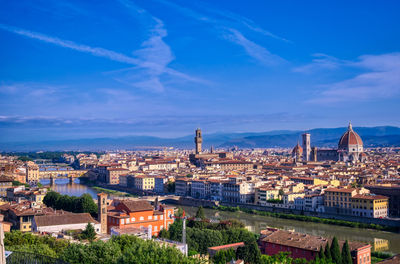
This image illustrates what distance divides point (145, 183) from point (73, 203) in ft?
73.7

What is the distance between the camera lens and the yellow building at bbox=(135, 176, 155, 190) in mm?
44875

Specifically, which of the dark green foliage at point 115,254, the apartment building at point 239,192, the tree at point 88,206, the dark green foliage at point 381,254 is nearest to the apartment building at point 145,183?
the apartment building at point 239,192

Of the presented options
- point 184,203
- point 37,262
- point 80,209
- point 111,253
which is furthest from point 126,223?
point 184,203

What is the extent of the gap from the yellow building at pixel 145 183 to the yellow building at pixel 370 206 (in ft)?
74.4

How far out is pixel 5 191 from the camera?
31734 millimetres

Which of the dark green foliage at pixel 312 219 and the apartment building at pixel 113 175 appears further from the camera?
the apartment building at pixel 113 175

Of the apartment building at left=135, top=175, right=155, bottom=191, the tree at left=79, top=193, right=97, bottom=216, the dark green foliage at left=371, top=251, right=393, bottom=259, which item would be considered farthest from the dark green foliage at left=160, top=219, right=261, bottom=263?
the apartment building at left=135, top=175, right=155, bottom=191

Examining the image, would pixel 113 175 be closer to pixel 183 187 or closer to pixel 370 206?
pixel 183 187

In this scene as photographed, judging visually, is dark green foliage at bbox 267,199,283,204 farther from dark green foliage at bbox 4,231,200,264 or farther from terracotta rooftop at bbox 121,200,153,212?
dark green foliage at bbox 4,231,200,264

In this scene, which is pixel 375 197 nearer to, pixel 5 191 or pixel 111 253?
pixel 111 253

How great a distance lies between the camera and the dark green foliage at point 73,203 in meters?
21.6

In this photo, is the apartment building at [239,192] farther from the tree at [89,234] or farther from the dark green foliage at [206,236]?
the tree at [89,234]

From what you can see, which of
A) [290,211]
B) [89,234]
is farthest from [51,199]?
[290,211]

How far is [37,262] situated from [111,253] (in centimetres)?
347
